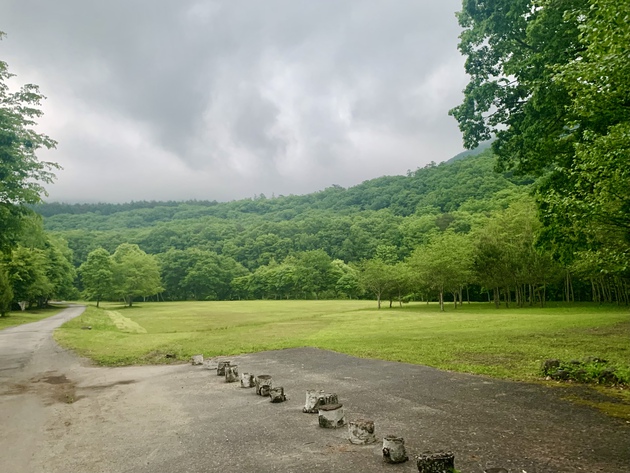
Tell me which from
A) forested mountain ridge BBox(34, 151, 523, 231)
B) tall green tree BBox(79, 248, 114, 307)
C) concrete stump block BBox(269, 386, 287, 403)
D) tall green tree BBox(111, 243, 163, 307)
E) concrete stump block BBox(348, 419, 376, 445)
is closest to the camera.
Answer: concrete stump block BBox(348, 419, 376, 445)

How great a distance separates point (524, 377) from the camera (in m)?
11.7

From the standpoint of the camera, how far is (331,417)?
8008 millimetres

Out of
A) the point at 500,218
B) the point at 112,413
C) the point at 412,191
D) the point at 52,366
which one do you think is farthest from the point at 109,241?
the point at 112,413

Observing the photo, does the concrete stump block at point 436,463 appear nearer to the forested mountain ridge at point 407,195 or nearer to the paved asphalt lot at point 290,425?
the paved asphalt lot at point 290,425

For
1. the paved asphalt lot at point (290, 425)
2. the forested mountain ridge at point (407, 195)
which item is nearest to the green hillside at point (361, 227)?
the forested mountain ridge at point (407, 195)

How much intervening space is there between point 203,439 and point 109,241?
139322mm

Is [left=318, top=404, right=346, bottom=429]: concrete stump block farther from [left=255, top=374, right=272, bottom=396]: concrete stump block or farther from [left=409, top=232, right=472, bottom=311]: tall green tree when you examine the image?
[left=409, top=232, right=472, bottom=311]: tall green tree

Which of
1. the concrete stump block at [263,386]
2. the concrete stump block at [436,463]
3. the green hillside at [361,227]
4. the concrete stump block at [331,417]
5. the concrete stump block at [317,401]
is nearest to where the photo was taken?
the concrete stump block at [436,463]

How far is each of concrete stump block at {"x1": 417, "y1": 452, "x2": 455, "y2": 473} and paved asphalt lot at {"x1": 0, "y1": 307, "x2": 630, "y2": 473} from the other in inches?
18.1

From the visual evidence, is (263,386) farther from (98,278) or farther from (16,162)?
(98,278)

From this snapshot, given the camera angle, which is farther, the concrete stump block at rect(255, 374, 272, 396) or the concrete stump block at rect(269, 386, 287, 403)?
the concrete stump block at rect(255, 374, 272, 396)

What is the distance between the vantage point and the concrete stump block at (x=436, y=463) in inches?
218

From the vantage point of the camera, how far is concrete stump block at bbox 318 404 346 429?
799 centimetres

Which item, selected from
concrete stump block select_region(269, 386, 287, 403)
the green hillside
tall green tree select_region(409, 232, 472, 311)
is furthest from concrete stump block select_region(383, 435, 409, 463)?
the green hillside
